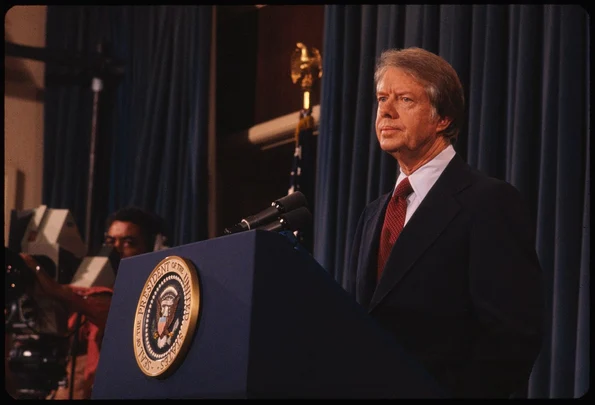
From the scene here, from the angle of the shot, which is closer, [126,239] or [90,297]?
[90,297]

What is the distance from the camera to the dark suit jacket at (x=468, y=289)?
4.47 feet

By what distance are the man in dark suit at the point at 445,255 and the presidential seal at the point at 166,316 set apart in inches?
14.1

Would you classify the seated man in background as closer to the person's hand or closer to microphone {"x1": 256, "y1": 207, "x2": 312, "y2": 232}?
the person's hand

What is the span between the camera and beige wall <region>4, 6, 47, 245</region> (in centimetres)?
539

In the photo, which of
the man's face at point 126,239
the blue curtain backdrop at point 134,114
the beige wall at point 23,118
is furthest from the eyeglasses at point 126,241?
the beige wall at point 23,118

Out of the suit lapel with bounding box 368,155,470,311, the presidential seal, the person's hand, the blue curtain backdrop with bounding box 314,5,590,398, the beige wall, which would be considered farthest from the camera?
the beige wall

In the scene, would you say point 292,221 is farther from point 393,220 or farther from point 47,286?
point 47,286

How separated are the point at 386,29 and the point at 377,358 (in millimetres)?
2308

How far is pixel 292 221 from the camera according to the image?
55.2 inches

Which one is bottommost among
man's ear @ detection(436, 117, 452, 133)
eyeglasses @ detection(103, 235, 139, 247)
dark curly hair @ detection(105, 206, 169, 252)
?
man's ear @ detection(436, 117, 452, 133)

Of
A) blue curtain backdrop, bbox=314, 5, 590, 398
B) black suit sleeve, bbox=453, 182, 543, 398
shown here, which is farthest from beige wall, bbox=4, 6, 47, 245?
black suit sleeve, bbox=453, 182, 543, 398

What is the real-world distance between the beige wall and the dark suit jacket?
4.27 meters

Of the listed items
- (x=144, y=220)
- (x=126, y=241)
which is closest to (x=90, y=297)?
(x=126, y=241)

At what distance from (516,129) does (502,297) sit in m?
1.30
